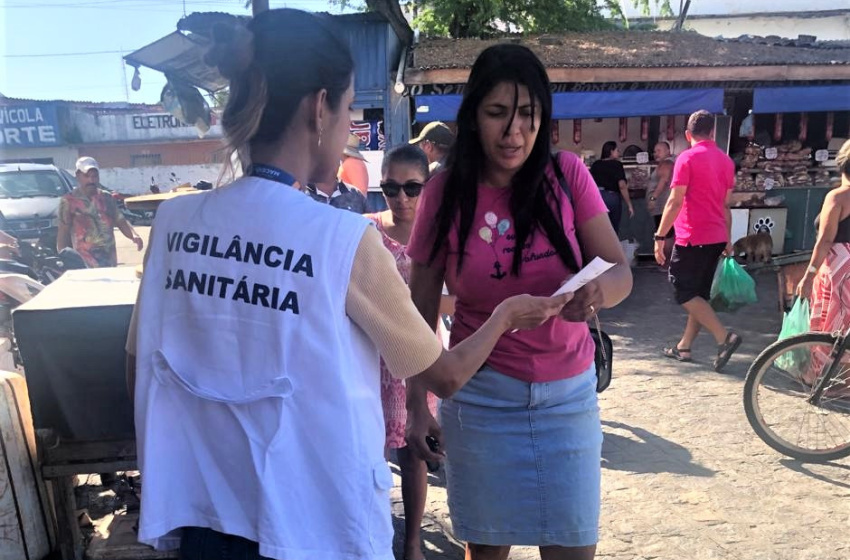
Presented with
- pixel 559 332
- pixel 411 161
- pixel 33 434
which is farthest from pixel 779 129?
pixel 33 434

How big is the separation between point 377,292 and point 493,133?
878mm

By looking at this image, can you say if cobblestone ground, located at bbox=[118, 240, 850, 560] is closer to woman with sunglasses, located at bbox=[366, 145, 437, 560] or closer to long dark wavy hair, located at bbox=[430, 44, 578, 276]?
woman with sunglasses, located at bbox=[366, 145, 437, 560]

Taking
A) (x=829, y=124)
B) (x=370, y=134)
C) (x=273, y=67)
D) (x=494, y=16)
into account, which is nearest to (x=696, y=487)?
(x=273, y=67)

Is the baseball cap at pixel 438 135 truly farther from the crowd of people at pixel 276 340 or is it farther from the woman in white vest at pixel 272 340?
the woman in white vest at pixel 272 340

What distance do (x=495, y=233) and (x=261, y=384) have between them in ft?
3.15

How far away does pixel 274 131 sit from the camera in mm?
1237

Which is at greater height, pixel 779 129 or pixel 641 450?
pixel 779 129

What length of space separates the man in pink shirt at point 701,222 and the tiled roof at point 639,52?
410cm

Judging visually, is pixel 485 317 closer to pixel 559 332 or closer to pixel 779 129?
pixel 559 332

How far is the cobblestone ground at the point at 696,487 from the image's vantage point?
10.3 feet

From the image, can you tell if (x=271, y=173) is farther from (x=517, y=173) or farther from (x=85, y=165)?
(x=85, y=165)

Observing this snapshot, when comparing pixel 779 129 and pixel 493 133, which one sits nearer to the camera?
pixel 493 133

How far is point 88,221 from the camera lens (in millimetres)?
6680

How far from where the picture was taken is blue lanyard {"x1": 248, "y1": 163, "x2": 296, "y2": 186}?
4.04 feet
